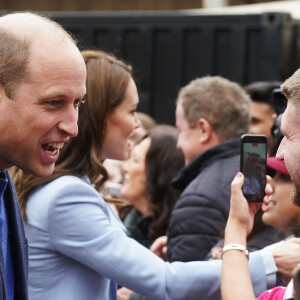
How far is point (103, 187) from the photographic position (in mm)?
3436

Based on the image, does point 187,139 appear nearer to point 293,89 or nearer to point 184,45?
point 293,89

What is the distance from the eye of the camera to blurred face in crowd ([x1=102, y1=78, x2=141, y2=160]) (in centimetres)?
337

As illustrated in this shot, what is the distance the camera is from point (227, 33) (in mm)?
7273

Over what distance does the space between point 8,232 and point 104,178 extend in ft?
3.05

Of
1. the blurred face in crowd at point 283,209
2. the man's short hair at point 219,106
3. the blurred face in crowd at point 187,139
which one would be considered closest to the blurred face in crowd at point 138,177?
the blurred face in crowd at point 187,139

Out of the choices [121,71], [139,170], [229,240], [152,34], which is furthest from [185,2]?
[229,240]

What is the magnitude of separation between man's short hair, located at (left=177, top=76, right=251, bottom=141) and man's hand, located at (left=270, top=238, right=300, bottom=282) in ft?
5.40

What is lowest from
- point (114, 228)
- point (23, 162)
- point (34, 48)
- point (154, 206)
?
point (154, 206)

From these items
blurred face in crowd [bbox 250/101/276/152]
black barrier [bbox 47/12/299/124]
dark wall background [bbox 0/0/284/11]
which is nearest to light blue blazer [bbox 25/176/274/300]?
blurred face in crowd [bbox 250/101/276/152]

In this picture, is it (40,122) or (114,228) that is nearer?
(40,122)

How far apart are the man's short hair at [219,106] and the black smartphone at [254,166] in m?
1.69

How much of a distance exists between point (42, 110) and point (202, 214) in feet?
5.92

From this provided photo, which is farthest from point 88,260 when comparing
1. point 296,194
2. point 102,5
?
point 102,5

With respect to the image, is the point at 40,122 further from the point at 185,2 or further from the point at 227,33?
the point at 185,2
